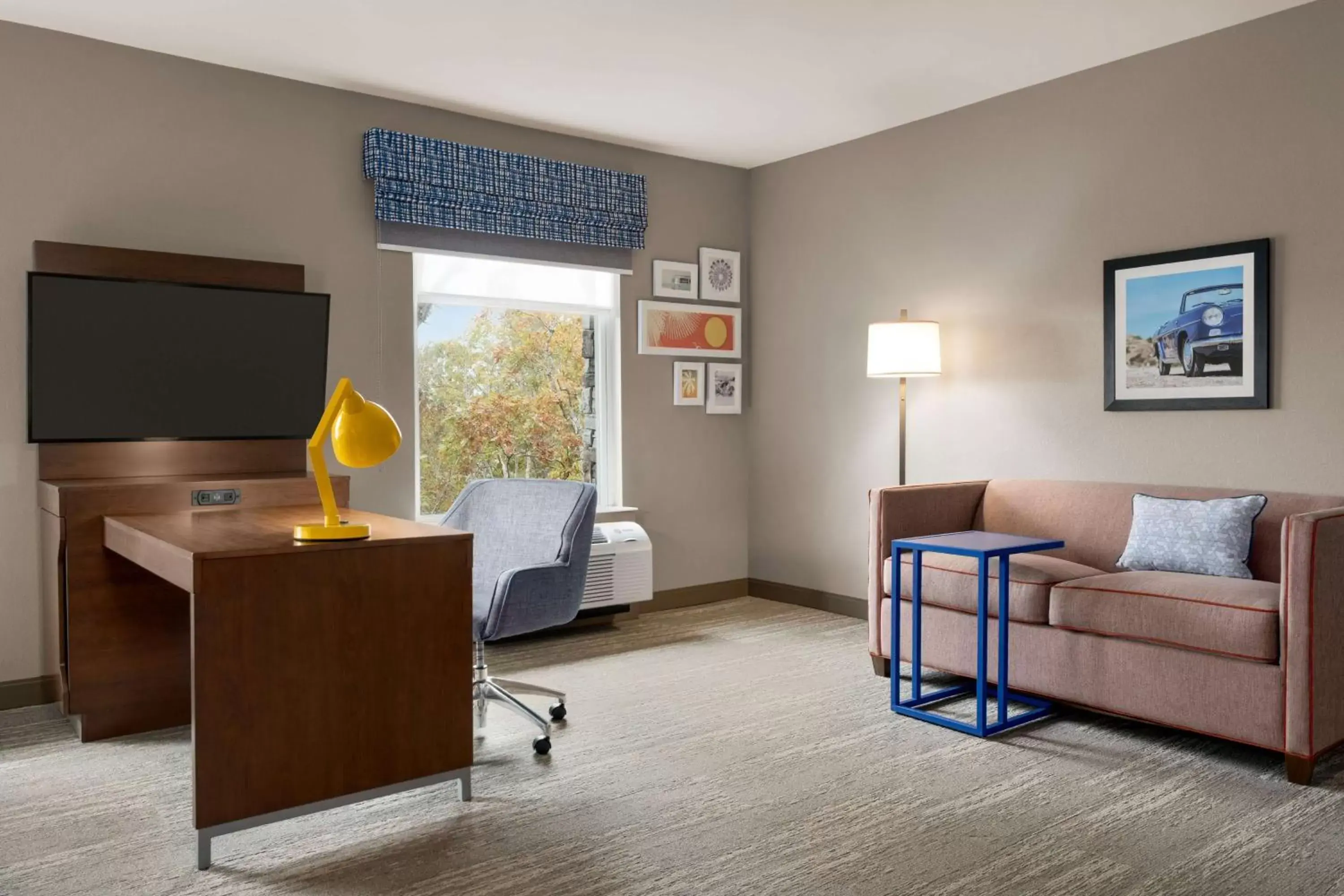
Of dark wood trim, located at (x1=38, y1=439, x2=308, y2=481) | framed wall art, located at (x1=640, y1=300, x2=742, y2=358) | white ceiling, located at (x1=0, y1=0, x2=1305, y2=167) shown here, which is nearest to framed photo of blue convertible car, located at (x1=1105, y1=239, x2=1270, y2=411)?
white ceiling, located at (x1=0, y1=0, x2=1305, y2=167)

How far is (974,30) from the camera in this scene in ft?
13.2

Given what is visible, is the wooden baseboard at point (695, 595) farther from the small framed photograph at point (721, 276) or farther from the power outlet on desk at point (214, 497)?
the power outlet on desk at point (214, 497)

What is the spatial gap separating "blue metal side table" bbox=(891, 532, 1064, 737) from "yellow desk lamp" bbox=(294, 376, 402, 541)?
6.47 feet

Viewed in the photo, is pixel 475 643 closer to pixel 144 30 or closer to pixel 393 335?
pixel 393 335

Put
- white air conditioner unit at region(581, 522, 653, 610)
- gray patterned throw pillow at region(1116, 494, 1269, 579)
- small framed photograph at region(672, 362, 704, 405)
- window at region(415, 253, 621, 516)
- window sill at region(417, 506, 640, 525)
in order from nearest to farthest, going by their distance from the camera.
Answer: gray patterned throw pillow at region(1116, 494, 1269, 579)
window at region(415, 253, 621, 516)
white air conditioner unit at region(581, 522, 653, 610)
window sill at region(417, 506, 640, 525)
small framed photograph at region(672, 362, 704, 405)

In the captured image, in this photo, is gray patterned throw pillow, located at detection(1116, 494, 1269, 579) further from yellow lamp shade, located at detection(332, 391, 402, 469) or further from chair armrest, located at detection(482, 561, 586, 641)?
yellow lamp shade, located at detection(332, 391, 402, 469)

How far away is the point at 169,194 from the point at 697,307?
Answer: 113 inches

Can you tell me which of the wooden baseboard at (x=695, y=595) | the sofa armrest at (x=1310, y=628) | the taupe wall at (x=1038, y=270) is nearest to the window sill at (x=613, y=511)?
the wooden baseboard at (x=695, y=595)

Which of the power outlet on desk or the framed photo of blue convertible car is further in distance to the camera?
the framed photo of blue convertible car

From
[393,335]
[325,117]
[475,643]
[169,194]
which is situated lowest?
[475,643]

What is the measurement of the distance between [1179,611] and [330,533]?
2627mm

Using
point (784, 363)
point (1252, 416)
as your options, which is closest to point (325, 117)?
point (784, 363)

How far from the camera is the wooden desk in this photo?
2473mm

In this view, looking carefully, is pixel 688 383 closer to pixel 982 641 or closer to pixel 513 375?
pixel 513 375
